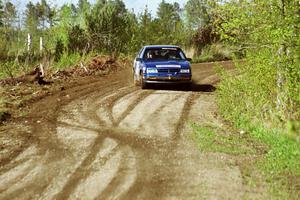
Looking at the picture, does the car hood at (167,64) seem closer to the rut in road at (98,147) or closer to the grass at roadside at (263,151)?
the rut in road at (98,147)

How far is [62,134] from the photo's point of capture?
954 cm

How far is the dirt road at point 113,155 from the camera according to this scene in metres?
6.35

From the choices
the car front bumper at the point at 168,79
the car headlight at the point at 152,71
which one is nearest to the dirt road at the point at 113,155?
the car front bumper at the point at 168,79

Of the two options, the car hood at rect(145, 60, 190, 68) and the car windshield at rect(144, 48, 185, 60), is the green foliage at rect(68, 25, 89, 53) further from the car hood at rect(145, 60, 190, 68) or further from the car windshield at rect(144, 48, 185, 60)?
the car hood at rect(145, 60, 190, 68)

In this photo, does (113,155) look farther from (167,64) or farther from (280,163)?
(167,64)

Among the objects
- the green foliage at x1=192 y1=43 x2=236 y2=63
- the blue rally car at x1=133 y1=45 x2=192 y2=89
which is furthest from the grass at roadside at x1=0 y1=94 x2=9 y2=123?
the green foliage at x1=192 y1=43 x2=236 y2=63

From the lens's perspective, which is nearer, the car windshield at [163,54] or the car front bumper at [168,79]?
the car front bumper at [168,79]

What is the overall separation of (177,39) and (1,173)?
2596 cm

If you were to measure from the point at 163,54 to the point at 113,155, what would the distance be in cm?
954

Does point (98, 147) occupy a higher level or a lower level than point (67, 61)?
lower

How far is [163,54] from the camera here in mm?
17094

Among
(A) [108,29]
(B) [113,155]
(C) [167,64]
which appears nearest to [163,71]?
(C) [167,64]

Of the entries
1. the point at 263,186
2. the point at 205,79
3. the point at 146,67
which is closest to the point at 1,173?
the point at 263,186

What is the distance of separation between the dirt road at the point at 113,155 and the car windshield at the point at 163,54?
139 inches
